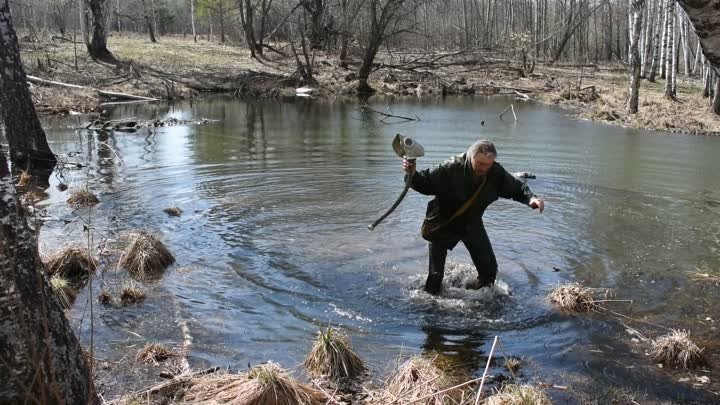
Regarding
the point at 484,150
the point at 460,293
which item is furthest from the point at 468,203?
the point at 460,293

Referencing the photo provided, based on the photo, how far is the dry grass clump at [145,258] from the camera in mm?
8570

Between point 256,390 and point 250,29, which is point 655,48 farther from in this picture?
point 256,390

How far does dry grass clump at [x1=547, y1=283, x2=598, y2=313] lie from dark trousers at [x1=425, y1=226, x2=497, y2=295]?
0.81 metres

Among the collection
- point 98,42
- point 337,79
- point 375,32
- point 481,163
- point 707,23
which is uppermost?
point 375,32

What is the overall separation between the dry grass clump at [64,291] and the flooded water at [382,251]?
0.54 feet

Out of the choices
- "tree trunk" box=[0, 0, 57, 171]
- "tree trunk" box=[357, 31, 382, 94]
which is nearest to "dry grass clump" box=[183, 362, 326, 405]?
"tree trunk" box=[0, 0, 57, 171]

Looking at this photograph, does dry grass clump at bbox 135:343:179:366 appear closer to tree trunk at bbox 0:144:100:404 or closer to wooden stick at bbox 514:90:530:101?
tree trunk at bbox 0:144:100:404

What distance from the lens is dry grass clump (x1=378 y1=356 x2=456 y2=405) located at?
511cm

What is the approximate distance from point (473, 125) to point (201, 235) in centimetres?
1640

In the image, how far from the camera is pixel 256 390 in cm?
506

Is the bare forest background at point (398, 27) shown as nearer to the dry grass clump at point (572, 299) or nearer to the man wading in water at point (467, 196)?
the dry grass clump at point (572, 299)

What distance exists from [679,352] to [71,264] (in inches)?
278

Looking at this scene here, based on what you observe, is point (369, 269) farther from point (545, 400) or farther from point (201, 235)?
point (545, 400)

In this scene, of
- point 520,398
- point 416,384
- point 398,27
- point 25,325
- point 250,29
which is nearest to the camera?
point 25,325
